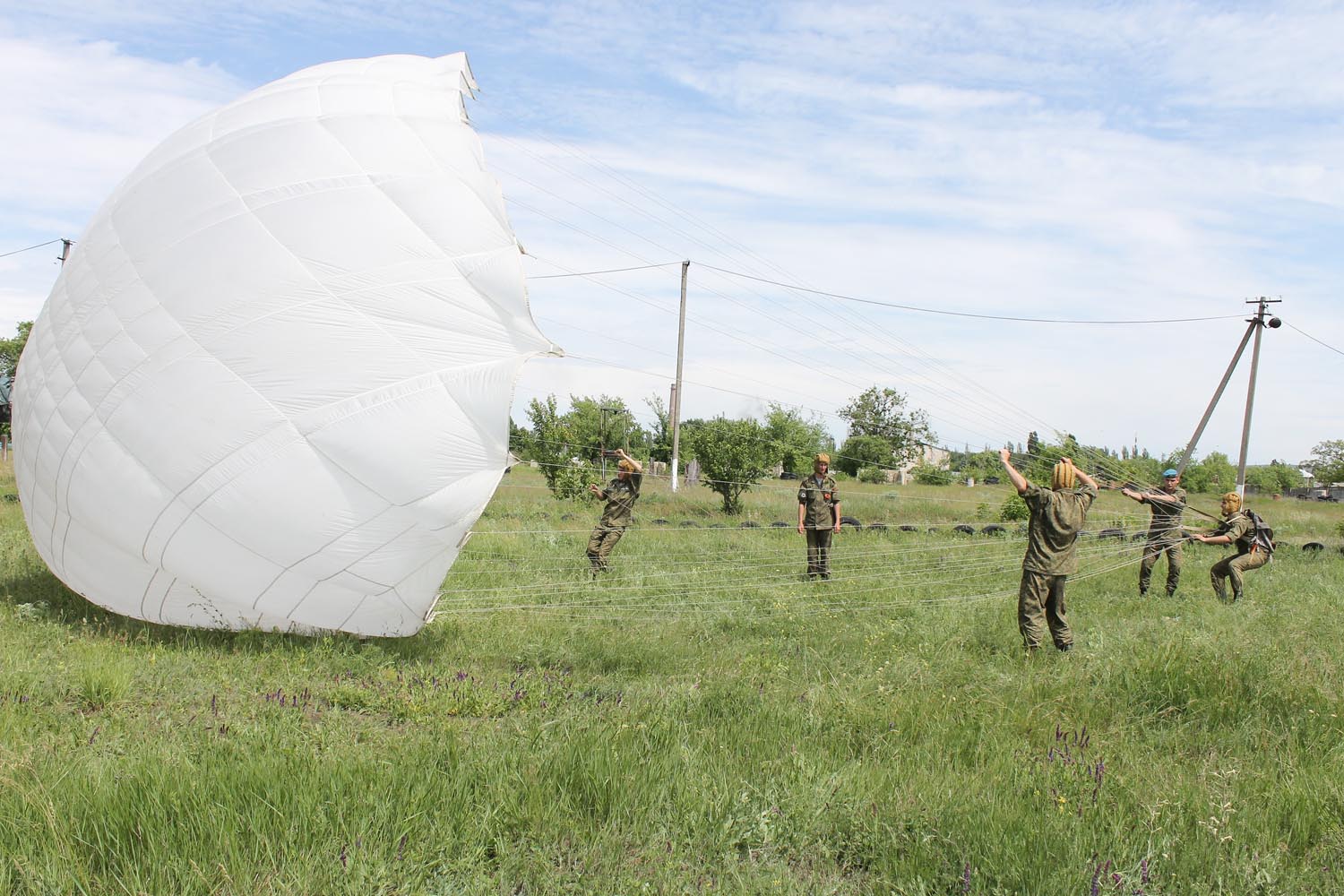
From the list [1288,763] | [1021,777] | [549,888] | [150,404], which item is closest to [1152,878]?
[1021,777]

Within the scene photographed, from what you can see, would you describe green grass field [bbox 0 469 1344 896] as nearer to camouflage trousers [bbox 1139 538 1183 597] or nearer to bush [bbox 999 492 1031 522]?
camouflage trousers [bbox 1139 538 1183 597]

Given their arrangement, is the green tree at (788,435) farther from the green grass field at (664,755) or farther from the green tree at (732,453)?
the green grass field at (664,755)

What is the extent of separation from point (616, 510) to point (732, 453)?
11953 millimetres

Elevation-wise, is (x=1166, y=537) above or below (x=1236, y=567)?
above

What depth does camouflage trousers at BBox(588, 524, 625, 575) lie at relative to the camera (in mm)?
10742

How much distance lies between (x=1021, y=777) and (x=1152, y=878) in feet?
2.65

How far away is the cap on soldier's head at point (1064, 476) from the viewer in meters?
7.29

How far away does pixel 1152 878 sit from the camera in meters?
3.29

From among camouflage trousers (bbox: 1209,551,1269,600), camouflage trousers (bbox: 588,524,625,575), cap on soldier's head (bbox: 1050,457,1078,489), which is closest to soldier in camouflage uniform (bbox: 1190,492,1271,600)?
camouflage trousers (bbox: 1209,551,1269,600)

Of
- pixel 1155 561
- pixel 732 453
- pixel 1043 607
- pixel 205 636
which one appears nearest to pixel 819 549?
pixel 1155 561

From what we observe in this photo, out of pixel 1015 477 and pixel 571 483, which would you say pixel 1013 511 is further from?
pixel 1015 477

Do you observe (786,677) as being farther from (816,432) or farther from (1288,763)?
(816,432)

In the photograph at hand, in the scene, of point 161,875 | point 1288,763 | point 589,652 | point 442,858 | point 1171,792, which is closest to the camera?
point 161,875

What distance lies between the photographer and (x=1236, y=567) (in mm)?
10508
